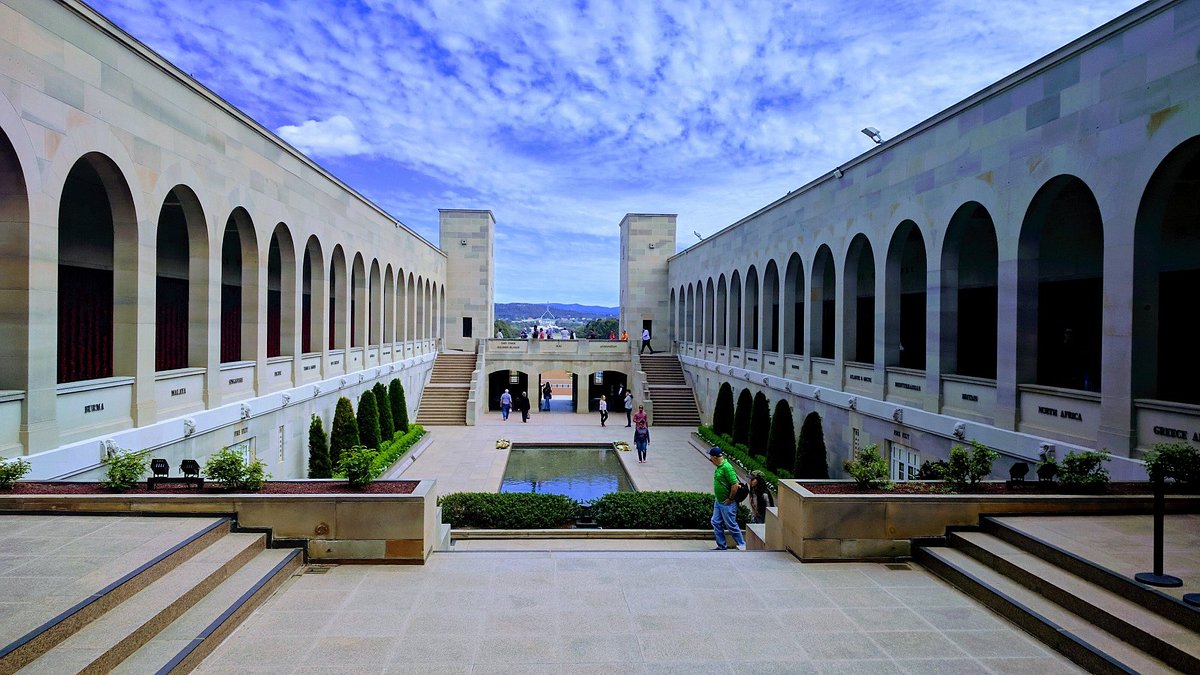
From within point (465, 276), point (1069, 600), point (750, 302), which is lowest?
point (1069, 600)

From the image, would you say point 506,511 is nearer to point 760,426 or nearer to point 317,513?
point 317,513

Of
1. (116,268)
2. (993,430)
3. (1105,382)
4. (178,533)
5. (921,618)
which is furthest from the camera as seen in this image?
(993,430)

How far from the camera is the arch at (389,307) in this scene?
32.8 m

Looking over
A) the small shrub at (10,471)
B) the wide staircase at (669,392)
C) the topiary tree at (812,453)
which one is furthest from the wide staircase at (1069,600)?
the wide staircase at (669,392)

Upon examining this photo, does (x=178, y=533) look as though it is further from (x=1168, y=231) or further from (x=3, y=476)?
(x=1168, y=231)

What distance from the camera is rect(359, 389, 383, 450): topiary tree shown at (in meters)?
24.4

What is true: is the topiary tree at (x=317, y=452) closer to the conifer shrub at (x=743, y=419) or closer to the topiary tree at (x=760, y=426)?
the topiary tree at (x=760, y=426)

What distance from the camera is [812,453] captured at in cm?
1975

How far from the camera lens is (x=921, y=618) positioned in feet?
22.3

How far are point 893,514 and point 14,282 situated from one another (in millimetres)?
12670

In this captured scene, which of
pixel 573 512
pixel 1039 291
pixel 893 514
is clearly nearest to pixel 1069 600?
pixel 893 514

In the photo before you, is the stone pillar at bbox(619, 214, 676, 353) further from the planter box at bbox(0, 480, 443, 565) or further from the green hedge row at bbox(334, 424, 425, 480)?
the planter box at bbox(0, 480, 443, 565)

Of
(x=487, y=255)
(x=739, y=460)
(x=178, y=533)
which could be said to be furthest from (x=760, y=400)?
(x=487, y=255)

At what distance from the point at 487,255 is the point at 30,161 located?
133 ft
